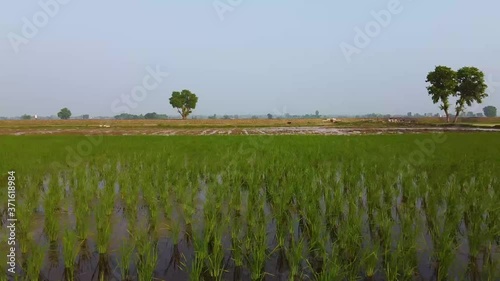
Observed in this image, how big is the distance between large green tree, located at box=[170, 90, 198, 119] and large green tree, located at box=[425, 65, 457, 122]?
4747 centimetres

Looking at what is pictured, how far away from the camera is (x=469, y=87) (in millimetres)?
42688

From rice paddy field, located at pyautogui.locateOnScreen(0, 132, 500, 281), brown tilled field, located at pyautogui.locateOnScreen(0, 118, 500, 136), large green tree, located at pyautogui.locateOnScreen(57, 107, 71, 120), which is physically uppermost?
large green tree, located at pyautogui.locateOnScreen(57, 107, 71, 120)

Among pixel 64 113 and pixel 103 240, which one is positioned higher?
pixel 64 113

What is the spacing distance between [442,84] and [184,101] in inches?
1986

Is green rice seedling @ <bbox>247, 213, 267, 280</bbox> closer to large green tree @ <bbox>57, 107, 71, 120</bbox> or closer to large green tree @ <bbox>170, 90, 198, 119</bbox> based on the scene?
large green tree @ <bbox>170, 90, 198, 119</bbox>

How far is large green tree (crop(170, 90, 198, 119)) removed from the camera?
69312 mm

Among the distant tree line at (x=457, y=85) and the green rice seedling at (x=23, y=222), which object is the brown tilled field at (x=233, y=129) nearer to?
the distant tree line at (x=457, y=85)

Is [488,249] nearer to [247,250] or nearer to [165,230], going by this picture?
[247,250]

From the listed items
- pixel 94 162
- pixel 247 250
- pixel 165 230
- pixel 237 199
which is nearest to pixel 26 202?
pixel 165 230

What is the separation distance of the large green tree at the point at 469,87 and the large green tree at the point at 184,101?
1995 inches

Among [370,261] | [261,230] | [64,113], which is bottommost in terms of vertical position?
[370,261]

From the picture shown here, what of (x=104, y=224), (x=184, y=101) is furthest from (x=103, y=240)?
(x=184, y=101)

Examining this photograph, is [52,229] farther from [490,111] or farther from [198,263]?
[490,111]

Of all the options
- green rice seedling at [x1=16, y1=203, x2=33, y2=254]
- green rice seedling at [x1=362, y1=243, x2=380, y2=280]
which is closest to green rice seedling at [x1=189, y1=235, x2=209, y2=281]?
green rice seedling at [x1=362, y1=243, x2=380, y2=280]
